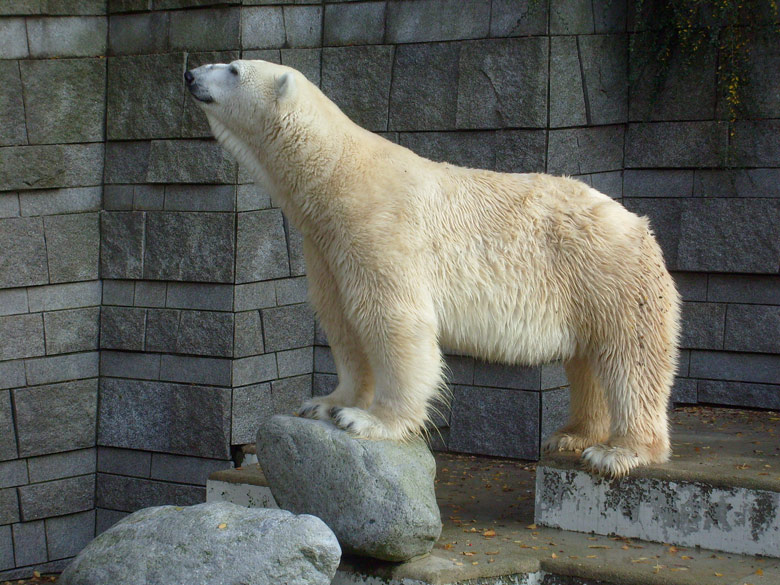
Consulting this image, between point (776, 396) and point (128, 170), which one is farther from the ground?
point (128, 170)

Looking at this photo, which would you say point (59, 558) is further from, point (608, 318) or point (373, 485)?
point (608, 318)

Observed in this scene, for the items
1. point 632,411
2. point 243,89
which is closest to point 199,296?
point 243,89

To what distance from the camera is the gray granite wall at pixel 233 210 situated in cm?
558

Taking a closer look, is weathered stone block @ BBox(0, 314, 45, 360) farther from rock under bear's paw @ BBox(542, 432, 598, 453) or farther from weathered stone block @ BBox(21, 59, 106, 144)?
rock under bear's paw @ BBox(542, 432, 598, 453)

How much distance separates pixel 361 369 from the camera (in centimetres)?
419

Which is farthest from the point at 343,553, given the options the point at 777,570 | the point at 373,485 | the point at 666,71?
the point at 666,71

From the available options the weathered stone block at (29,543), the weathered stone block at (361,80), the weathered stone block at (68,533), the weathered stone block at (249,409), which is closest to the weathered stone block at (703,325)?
the weathered stone block at (361,80)

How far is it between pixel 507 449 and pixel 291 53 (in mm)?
2615

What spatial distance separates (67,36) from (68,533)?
295cm

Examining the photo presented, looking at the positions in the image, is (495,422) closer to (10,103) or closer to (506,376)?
(506,376)

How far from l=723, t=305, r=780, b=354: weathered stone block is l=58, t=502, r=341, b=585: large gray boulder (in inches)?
135

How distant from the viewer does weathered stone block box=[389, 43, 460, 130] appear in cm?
562

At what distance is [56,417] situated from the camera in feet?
19.1

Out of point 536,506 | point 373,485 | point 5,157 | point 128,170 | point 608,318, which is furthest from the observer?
point 128,170
